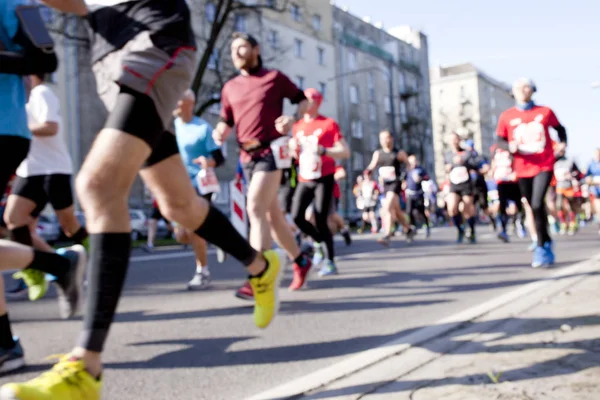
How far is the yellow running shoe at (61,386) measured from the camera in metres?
1.96

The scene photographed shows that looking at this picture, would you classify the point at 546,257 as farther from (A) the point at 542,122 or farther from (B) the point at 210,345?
(B) the point at 210,345

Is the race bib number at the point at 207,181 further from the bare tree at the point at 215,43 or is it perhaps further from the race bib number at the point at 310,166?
the bare tree at the point at 215,43

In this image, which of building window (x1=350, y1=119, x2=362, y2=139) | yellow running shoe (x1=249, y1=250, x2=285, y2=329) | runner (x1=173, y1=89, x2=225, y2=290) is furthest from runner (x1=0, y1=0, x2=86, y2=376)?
building window (x1=350, y1=119, x2=362, y2=139)

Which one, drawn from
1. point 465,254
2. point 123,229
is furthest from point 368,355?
point 465,254

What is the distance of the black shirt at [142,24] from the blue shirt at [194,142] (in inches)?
160

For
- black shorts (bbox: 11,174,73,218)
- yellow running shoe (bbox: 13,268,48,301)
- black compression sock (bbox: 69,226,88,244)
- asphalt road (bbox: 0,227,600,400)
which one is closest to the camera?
asphalt road (bbox: 0,227,600,400)

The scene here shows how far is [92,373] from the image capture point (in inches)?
86.7

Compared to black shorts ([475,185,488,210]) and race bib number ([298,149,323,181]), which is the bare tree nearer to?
black shorts ([475,185,488,210])

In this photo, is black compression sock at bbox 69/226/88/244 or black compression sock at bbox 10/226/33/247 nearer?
black compression sock at bbox 10/226/33/247

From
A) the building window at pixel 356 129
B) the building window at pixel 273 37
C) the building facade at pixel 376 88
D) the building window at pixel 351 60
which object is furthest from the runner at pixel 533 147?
the building window at pixel 351 60

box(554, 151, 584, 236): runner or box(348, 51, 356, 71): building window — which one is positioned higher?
box(348, 51, 356, 71): building window

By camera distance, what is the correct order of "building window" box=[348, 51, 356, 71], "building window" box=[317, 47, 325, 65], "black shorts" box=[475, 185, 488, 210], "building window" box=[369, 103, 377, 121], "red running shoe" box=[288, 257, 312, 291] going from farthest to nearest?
"building window" box=[369, 103, 377, 121] < "building window" box=[348, 51, 356, 71] < "building window" box=[317, 47, 325, 65] < "black shorts" box=[475, 185, 488, 210] < "red running shoe" box=[288, 257, 312, 291]

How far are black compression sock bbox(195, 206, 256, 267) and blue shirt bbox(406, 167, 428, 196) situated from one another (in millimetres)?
12353

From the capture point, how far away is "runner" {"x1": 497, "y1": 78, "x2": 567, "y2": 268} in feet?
23.5
